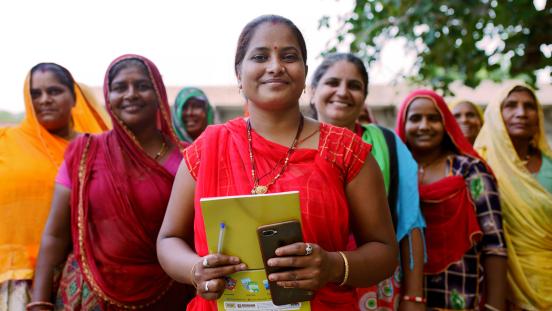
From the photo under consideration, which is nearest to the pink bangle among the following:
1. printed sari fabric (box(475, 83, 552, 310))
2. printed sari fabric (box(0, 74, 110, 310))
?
printed sari fabric (box(0, 74, 110, 310))

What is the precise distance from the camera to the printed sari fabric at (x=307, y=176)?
1710mm

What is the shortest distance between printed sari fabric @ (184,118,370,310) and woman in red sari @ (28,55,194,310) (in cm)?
81

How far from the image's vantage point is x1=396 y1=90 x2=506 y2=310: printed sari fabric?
2.95 meters

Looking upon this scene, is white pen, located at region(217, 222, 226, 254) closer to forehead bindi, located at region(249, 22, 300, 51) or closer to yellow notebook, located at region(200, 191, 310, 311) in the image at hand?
yellow notebook, located at region(200, 191, 310, 311)

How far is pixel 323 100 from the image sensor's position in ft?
9.33

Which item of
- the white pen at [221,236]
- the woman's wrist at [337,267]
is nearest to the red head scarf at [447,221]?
the woman's wrist at [337,267]

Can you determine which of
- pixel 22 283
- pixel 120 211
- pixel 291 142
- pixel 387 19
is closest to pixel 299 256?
pixel 291 142

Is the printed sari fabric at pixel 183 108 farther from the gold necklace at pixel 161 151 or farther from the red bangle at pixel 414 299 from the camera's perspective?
the red bangle at pixel 414 299

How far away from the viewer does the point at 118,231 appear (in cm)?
258

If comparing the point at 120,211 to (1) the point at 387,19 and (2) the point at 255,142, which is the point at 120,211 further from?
(1) the point at 387,19

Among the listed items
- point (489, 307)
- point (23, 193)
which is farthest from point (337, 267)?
point (23, 193)

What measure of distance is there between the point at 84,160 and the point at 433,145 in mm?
2132

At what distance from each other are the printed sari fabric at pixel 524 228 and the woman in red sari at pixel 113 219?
89.1 inches

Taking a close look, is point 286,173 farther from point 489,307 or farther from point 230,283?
point 489,307
